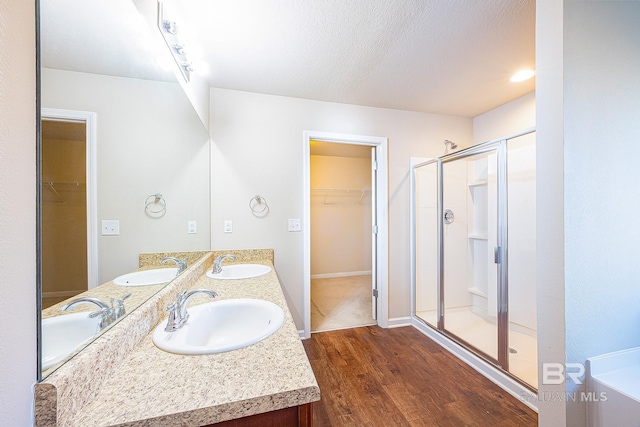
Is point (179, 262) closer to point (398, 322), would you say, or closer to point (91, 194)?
point (91, 194)

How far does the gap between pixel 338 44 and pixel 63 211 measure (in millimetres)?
1690

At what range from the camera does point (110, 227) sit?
802 millimetres

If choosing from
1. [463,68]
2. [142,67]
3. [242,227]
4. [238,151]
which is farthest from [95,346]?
[463,68]

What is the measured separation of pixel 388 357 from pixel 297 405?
1676mm

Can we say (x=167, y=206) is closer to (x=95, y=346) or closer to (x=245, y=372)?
(x=95, y=346)

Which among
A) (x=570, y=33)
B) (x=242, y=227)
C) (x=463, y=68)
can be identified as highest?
(x=463, y=68)

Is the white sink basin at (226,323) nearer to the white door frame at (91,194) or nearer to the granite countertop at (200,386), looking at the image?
the granite countertop at (200,386)

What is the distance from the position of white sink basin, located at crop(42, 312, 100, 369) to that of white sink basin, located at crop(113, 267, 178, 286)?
0.17 m

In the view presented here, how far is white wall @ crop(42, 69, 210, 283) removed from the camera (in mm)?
704

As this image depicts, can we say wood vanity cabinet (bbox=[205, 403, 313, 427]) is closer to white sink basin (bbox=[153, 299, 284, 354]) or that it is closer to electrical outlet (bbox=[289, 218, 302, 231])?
white sink basin (bbox=[153, 299, 284, 354])

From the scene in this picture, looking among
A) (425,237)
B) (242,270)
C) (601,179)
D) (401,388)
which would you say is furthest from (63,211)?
(425,237)

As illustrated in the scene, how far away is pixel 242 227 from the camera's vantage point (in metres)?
2.16
